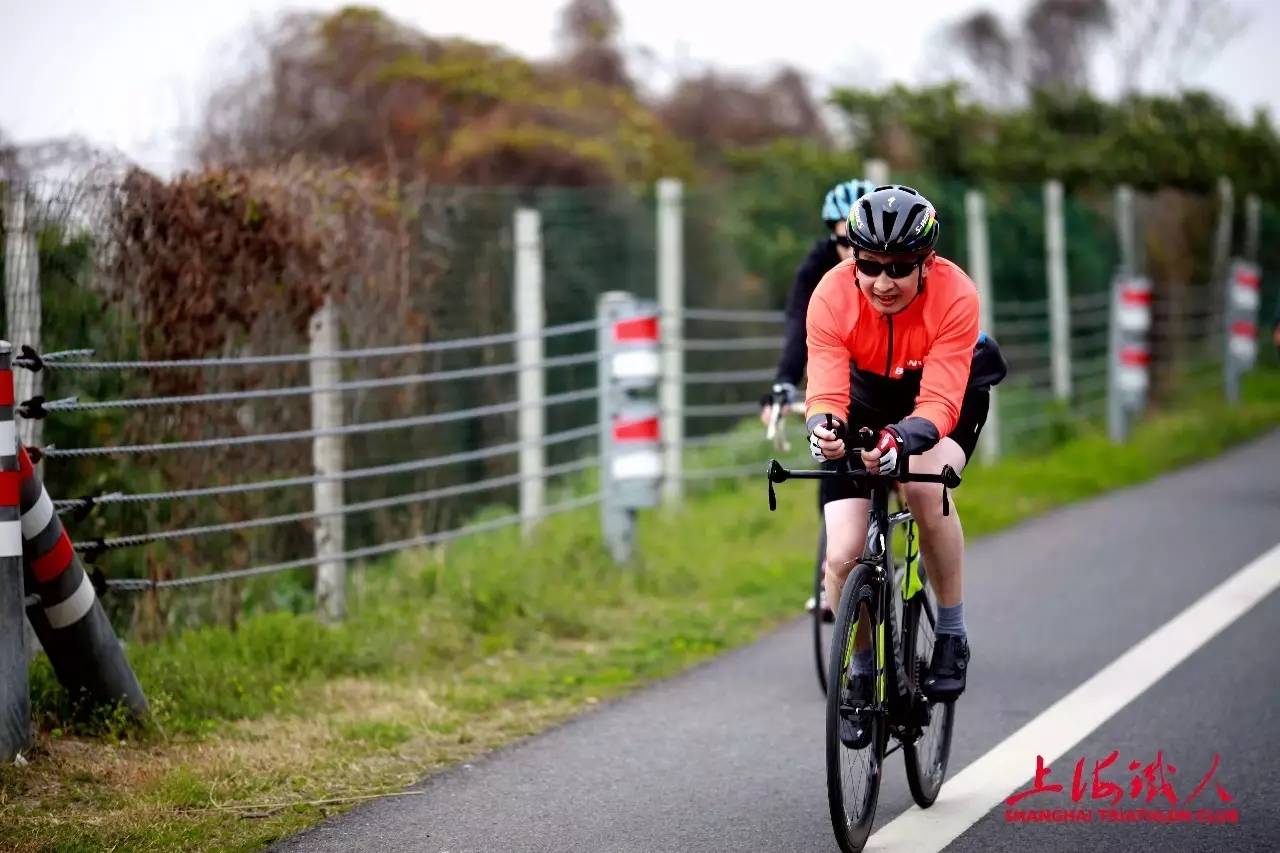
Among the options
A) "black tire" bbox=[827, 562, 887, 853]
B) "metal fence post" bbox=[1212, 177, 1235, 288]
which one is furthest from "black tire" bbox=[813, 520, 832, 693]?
"metal fence post" bbox=[1212, 177, 1235, 288]

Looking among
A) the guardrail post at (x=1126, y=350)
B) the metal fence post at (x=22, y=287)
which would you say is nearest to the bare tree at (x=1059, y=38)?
the guardrail post at (x=1126, y=350)

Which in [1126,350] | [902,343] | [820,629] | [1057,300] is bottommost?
[820,629]

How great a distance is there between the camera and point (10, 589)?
18.8ft

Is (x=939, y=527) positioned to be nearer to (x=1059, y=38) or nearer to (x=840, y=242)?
(x=840, y=242)

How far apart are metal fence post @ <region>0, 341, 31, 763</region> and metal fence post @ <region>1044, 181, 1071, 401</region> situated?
42.4 ft

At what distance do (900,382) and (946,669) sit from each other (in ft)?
3.03

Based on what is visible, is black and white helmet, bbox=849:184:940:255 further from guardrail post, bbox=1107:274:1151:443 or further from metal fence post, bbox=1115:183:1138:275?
metal fence post, bbox=1115:183:1138:275

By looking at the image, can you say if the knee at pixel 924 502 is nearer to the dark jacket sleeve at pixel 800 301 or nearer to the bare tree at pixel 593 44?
the dark jacket sleeve at pixel 800 301

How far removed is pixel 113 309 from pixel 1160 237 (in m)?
16.5

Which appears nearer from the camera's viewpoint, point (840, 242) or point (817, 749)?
point (817, 749)

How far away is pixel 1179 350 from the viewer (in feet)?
69.6

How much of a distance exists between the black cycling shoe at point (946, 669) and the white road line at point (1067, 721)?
346mm

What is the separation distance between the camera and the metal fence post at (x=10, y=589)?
5.64m

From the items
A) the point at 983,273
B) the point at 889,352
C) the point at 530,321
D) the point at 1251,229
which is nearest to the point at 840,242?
the point at 889,352
